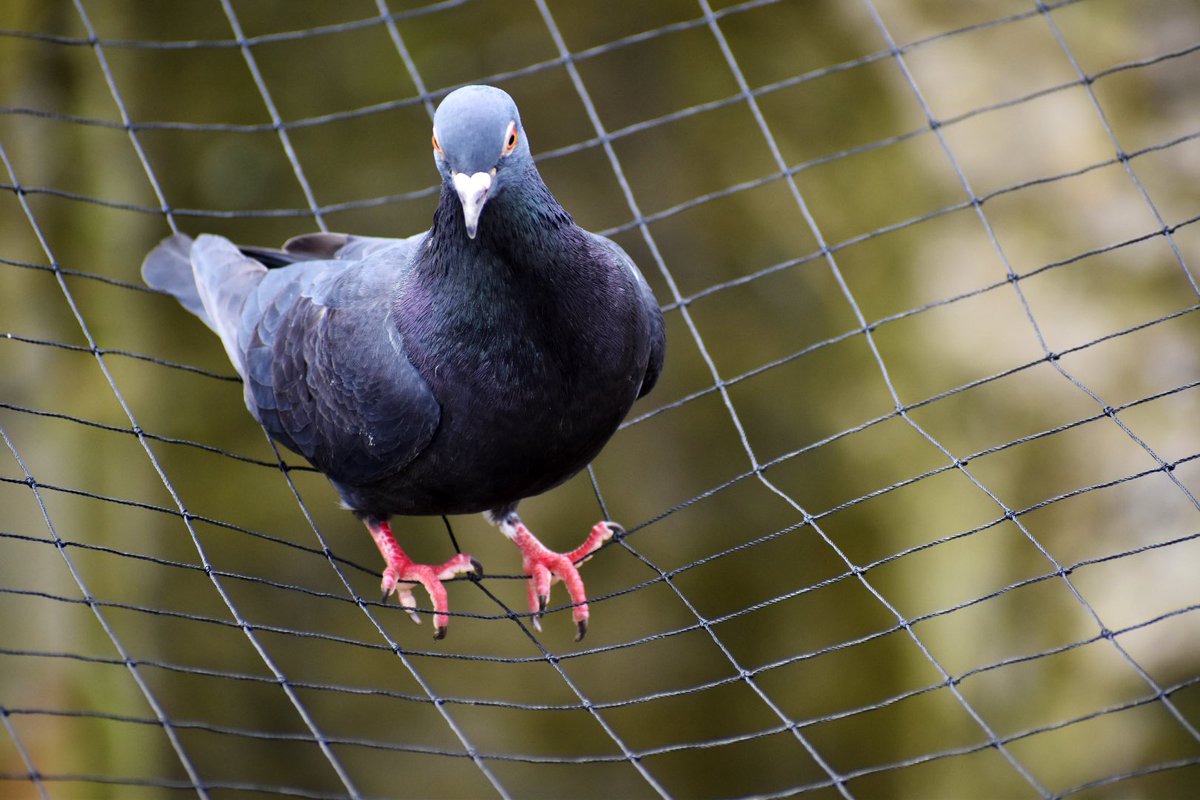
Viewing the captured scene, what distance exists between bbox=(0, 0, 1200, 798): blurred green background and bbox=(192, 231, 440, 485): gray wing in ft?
3.94

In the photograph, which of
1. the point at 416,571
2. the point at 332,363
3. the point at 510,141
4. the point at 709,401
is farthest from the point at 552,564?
the point at 709,401

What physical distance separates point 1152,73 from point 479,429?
9.20 feet

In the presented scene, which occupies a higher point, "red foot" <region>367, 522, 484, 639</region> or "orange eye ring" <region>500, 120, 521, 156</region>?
"orange eye ring" <region>500, 120, 521, 156</region>

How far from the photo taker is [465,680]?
14.1 ft

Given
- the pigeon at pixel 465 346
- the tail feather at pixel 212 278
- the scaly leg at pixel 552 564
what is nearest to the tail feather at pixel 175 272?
the tail feather at pixel 212 278

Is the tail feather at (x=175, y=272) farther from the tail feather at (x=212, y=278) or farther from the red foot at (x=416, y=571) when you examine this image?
the red foot at (x=416, y=571)

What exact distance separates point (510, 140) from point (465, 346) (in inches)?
14.7

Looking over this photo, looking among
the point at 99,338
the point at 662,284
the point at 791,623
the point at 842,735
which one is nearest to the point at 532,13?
the point at 662,284

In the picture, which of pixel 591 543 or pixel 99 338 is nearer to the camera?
pixel 591 543

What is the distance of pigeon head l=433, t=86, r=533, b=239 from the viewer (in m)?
1.76

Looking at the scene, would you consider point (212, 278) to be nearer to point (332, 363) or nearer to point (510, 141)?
point (332, 363)

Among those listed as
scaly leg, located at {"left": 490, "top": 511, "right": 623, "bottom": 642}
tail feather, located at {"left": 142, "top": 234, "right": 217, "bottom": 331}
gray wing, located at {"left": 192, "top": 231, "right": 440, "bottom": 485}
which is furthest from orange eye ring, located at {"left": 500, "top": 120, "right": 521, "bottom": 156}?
tail feather, located at {"left": 142, "top": 234, "right": 217, "bottom": 331}

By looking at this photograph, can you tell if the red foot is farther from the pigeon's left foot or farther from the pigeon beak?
the pigeon beak

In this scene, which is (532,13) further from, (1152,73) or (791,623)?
(791,623)
